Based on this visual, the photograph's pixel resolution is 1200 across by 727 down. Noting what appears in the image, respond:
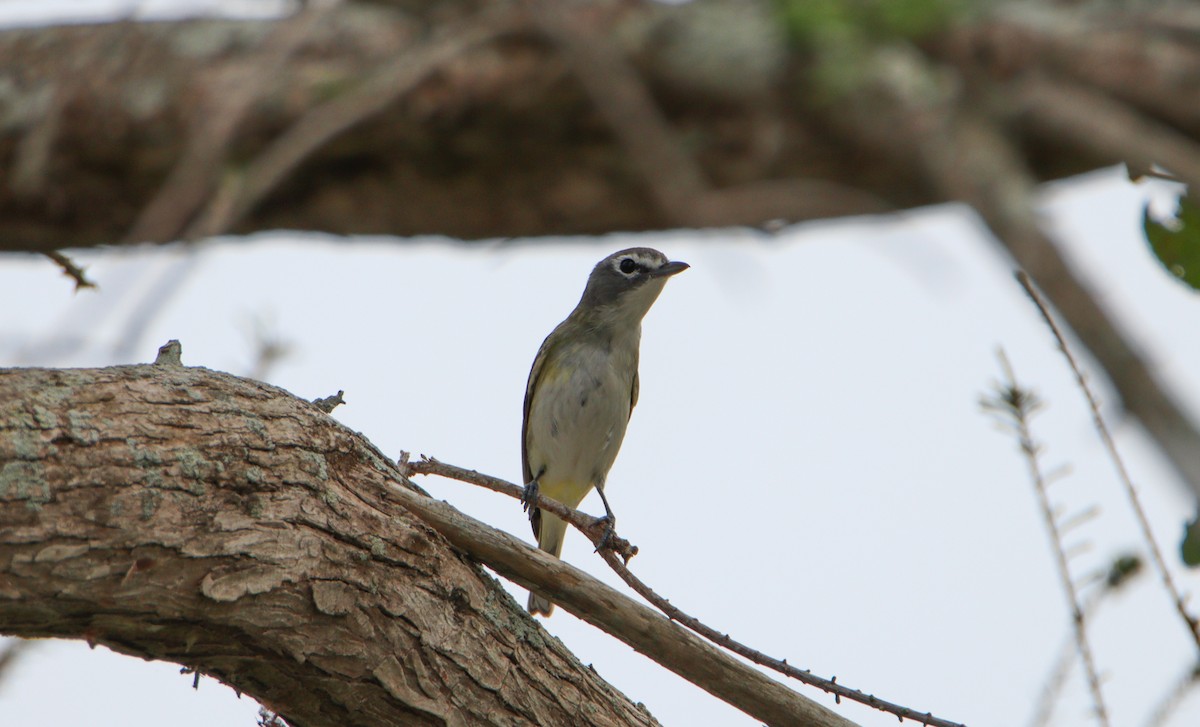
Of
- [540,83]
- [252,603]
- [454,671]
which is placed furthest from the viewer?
[540,83]

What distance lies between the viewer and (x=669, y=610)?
124 inches

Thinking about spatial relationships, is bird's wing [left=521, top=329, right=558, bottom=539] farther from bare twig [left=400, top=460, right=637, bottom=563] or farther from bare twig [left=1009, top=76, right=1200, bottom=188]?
bare twig [left=1009, top=76, right=1200, bottom=188]

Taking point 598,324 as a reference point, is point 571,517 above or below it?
below

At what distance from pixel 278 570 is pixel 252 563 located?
0.06 metres

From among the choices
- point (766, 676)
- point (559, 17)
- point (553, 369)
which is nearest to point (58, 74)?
point (553, 369)

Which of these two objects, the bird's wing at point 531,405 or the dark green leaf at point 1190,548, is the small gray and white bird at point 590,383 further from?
the dark green leaf at point 1190,548

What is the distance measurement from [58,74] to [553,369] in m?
3.53

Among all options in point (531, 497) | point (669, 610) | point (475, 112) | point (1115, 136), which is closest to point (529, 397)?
point (475, 112)

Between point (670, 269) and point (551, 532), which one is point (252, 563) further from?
point (551, 532)

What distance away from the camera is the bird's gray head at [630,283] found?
637cm

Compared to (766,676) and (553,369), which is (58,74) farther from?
(766,676)

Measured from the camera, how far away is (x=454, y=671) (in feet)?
9.61

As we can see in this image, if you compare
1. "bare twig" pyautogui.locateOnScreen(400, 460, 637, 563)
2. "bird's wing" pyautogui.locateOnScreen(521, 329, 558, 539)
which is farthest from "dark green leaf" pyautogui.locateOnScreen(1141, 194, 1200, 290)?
"bird's wing" pyautogui.locateOnScreen(521, 329, 558, 539)

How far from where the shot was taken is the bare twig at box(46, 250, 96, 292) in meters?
3.16
